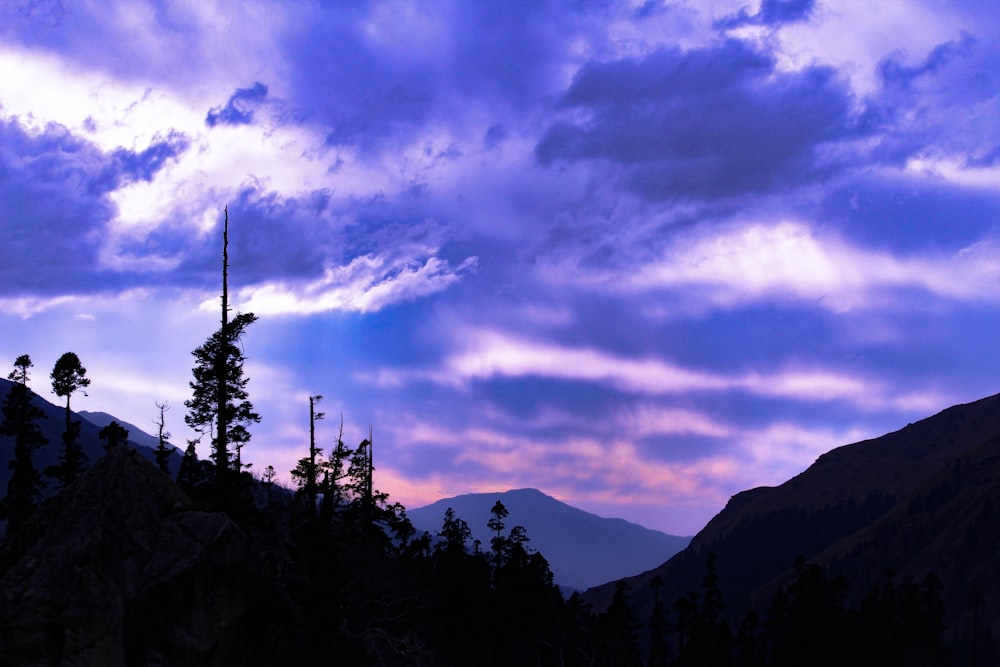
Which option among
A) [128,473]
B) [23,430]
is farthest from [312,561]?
[23,430]

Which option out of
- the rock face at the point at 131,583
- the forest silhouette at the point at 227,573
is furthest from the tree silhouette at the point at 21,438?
the rock face at the point at 131,583

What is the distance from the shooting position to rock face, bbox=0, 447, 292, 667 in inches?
1089

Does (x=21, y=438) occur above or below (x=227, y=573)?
above

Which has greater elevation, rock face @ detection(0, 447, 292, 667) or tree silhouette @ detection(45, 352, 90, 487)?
tree silhouette @ detection(45, 352, 90, 487)

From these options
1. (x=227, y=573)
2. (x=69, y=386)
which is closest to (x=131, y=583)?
(x=227, y=573)

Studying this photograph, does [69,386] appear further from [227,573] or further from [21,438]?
[227,573]

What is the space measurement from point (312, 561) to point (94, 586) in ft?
49.5

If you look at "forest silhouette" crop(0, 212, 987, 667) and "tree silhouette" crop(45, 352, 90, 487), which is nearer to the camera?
"forest silhouette" crop(0, 212, 987, 667)

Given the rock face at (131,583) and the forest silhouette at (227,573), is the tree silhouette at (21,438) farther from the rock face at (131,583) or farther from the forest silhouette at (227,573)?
the rock face at (131,583)

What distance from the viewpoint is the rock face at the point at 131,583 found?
27.7m

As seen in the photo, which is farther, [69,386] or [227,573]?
[69,386]

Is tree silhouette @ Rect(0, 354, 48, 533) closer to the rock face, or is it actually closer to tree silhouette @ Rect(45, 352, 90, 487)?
tree silhouette @ Rect(45, 352, 90, 487)

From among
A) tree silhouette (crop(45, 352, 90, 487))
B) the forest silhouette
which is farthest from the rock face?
tree silhouette (crop(45, 352, 90, 487))

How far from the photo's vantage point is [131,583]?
2872 centimetres
